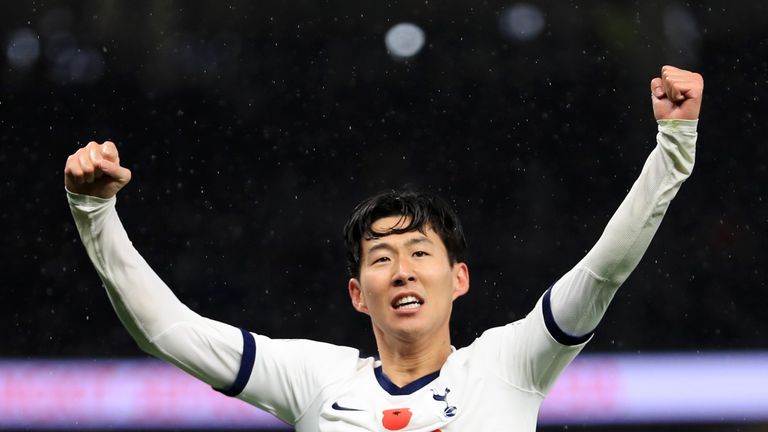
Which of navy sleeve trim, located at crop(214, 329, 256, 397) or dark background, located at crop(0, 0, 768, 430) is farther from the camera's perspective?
dark background, located at crop(0, 0, 768, 430)

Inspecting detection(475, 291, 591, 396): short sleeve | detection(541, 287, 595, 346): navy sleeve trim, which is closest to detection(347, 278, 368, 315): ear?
detection(475, 291, 591, 396): short sleeve

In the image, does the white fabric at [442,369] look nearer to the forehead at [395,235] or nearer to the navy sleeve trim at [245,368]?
the navy sleeve trim at [245,368]

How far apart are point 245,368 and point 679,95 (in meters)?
1.03

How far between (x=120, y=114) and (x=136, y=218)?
0.53 m

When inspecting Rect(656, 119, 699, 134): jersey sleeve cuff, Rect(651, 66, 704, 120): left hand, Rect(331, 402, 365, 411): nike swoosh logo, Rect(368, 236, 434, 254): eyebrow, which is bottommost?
Rect(331, 402, 365, 411): nike swoosh logo

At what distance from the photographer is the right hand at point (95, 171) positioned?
2168 mm

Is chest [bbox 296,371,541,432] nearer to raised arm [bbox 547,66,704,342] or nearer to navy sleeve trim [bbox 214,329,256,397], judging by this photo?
navy sleeve trim [bbox 214,329,256,397]

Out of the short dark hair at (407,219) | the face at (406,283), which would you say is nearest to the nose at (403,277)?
the face at (406,283)

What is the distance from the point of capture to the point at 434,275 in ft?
8.20

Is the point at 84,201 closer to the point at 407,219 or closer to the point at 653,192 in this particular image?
A: the point at 407,219

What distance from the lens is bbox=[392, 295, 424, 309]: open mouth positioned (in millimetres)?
2471

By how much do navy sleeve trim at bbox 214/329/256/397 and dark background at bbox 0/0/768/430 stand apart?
2.82 metres

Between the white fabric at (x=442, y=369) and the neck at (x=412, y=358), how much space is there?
4 centimetres

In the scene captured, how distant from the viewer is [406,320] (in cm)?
246
